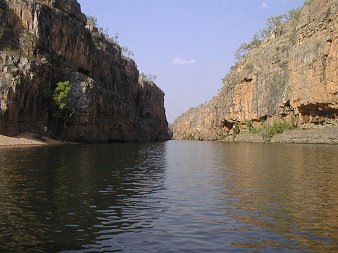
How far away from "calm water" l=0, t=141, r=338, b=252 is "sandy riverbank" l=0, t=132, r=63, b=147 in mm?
42893

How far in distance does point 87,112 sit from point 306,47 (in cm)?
5532

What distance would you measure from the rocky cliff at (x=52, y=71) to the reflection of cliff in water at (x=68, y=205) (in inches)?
1940

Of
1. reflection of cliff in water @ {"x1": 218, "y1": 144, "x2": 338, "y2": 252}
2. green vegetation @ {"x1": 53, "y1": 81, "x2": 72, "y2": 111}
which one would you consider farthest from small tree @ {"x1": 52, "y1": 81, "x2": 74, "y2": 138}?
reflection of cliff in water @ {"x1": 218, "y1": 144, "x2": 338, "y2": 252}

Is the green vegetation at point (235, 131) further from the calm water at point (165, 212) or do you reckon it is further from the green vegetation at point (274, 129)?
the calm water at point (165, 212)

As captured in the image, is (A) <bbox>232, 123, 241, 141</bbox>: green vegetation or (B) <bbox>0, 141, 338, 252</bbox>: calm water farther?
(A) <bbox>232, 123, 241, 141</bbox>: green vegetation

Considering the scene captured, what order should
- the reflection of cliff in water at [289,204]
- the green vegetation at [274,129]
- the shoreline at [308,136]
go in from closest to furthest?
the reflection of cliff in water at [289,204], the shoreline at [308,136], the green vegetation at [274,129]

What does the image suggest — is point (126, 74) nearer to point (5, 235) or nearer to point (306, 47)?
point (306, 47)

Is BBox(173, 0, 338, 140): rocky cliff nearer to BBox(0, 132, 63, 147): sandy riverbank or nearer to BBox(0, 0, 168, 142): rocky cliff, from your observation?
BBox(0, 0, 168, 142): rocky cliff

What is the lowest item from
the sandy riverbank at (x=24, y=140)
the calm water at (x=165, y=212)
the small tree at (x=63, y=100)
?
the calm water at (x=165, y=212)

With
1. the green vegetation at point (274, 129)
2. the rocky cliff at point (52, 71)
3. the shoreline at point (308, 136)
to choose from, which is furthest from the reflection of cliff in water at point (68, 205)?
the green vegetation at point (274, 129)

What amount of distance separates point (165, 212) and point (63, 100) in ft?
232

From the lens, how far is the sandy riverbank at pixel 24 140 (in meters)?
70.9

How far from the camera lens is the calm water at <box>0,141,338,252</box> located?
13.7 m

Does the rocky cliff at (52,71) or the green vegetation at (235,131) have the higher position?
the rocky cliff at (52,71)
